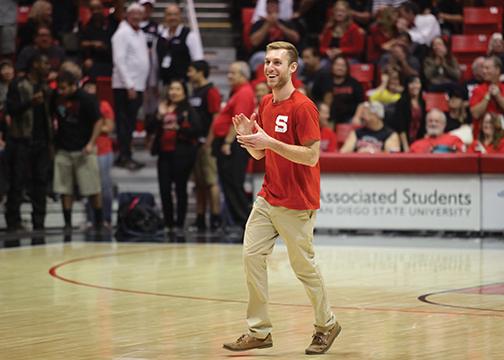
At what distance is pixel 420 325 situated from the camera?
8195mm

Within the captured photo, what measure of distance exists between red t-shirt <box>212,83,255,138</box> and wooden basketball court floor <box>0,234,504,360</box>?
1.83 metres

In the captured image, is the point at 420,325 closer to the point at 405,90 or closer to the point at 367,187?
the point at 367,187

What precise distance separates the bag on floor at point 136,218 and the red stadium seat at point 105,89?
Answer: 285 centimetres

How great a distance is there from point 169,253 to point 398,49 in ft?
18.7

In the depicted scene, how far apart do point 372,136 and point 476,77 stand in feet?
7.45

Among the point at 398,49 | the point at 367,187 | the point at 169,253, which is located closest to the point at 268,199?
the point at 169,253

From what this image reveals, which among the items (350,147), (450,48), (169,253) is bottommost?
(169,253)

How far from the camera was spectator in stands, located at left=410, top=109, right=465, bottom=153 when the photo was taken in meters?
15.3

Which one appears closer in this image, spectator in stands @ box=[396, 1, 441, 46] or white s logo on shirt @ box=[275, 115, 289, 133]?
white s logo on shirt @ box=[275, 115, 289, 133]

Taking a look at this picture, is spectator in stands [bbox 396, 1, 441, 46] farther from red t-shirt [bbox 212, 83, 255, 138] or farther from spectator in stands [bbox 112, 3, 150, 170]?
spectator in stands [bbox 112, 3, 150, 170]

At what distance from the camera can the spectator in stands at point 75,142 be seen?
15.8m

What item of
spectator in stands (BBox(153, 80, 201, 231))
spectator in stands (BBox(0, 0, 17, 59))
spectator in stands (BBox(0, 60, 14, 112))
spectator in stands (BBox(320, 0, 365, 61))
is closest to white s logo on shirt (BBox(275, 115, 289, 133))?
spectator in stands (BBox(153, 80, 201, 231))

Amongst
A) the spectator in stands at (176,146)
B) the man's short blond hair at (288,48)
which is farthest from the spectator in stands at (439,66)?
the man's short blond hair at (288,48)

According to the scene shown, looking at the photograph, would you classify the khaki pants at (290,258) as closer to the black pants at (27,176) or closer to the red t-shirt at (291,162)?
the red t-shirt at (291,162)
